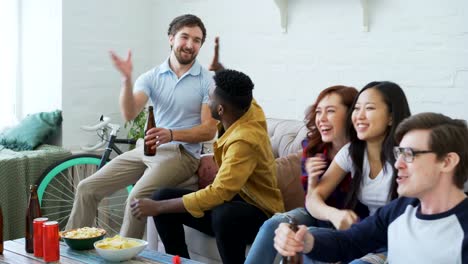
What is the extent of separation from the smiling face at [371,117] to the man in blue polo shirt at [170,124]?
3.72 ft

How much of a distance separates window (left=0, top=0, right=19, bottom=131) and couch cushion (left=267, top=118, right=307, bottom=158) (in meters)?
2.02

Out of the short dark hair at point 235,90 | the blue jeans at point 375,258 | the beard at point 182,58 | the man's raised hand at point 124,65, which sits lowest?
the blue jeans at point 375,258

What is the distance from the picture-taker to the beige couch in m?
2.81

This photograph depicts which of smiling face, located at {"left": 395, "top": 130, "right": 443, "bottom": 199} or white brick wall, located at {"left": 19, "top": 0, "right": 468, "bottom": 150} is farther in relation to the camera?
white brick wall, located at {"left": 19, "top": 0, "right": 468, "bottom": 150}

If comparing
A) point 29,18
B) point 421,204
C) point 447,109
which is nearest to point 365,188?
point 421,204

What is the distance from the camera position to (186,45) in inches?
127

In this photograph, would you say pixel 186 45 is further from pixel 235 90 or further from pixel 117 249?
pixel 117 249

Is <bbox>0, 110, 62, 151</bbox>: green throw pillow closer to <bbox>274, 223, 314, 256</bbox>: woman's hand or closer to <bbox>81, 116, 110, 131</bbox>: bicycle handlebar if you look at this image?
<bbox>81, 116, 110, 131</bbox>: bicycle handlebar

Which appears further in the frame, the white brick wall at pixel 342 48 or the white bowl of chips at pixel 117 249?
the white brick wall at pixel 342 48

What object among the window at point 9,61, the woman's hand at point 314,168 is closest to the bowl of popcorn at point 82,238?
the woman's hand at point 314,168

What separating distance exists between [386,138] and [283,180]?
74cm

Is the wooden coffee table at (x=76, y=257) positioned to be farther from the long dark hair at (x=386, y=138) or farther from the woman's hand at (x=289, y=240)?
the long dark hair at (x=386, y=138)

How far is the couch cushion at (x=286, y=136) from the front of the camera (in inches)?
123

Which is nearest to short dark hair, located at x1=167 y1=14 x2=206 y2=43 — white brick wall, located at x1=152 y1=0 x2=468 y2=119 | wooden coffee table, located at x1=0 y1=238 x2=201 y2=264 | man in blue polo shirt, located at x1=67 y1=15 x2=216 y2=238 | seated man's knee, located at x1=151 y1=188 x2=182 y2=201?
man in blue polo shirt, located at x1=67 y1=15 x2=216 y2=238
